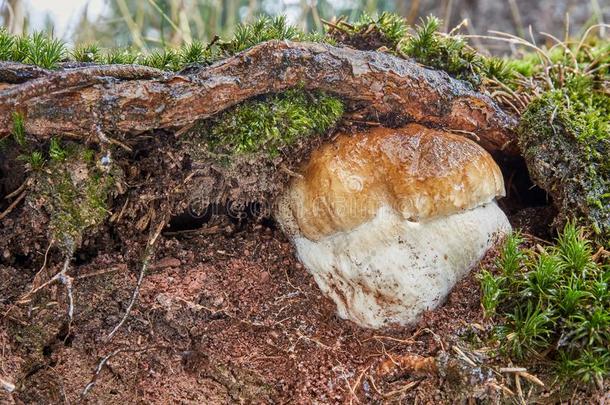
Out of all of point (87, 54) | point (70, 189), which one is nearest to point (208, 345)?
point (70, 189)

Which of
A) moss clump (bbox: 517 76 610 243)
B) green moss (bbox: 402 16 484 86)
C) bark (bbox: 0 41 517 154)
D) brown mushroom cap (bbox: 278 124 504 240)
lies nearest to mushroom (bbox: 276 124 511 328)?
brown mushroom cap (bbox: 278 124 504 240)

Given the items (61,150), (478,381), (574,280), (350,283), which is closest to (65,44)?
(61,150)

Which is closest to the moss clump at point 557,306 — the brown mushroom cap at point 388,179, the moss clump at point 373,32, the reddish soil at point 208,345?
the reddish soil at point 208,345

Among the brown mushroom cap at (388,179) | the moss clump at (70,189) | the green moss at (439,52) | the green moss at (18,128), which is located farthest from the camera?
the green moss at (439,52)

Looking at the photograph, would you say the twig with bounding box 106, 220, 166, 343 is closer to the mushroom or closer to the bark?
the bark

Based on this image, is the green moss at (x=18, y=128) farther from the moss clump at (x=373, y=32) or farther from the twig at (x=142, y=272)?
the moss clump at (x=373, y=32)
